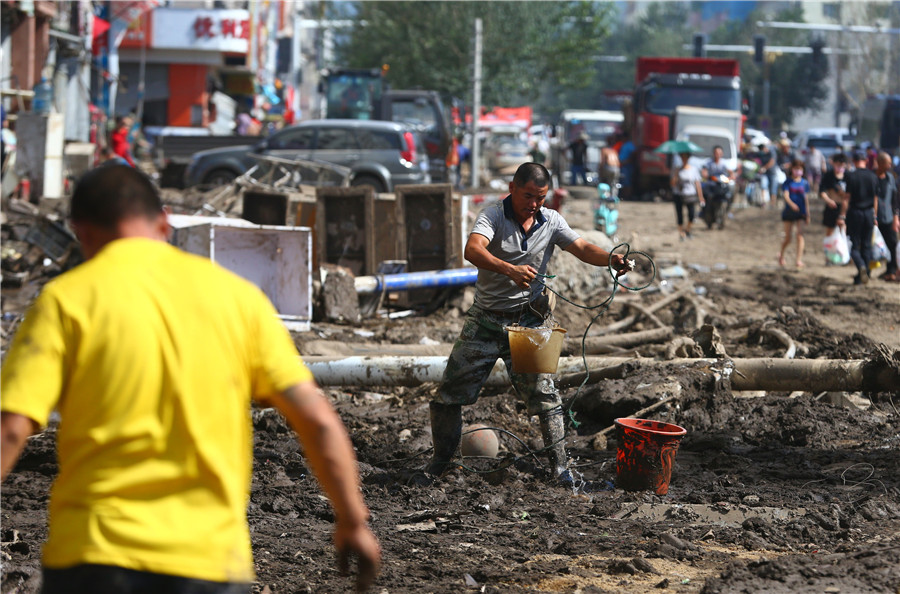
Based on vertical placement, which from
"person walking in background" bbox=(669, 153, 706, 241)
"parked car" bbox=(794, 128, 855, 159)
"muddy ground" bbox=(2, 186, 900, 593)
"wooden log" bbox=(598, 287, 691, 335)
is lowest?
"muddy ground" bbox=(2, 186, 900, 593)

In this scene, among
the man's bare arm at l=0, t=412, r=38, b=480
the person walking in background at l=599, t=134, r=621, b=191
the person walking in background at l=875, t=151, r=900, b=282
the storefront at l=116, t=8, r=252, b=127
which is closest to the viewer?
the man's bare arm at l=0, t=412, r=38, b=480

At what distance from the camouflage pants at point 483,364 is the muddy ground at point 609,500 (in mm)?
513

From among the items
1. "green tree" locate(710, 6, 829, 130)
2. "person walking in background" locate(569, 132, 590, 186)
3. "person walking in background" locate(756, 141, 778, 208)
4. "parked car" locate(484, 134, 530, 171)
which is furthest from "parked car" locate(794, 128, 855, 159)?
"green tree" locate(710, 6, 829, 130)

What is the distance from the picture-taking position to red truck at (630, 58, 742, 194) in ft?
103

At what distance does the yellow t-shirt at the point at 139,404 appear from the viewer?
2.27m

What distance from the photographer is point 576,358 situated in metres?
8.24

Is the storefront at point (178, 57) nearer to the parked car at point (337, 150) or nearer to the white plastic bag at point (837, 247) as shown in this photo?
the parked car at point (337, 150)

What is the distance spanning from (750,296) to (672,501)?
8.70 m

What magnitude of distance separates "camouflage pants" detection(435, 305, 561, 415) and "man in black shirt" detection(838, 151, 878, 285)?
10.00 metres

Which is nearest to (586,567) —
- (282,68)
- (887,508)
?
(887,508)

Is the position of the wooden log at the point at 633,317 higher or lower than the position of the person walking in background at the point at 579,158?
lower

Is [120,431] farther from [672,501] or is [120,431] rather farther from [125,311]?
[672,501]

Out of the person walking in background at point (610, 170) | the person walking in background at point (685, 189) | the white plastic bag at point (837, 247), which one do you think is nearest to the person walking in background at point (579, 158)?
the person walking in background at point (610, 170)

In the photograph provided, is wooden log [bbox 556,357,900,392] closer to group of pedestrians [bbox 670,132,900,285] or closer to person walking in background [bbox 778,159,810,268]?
group of pedestrians [bbox 670,132,900,285]
